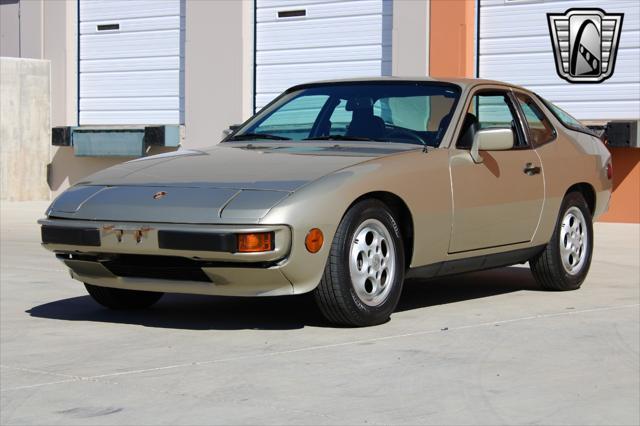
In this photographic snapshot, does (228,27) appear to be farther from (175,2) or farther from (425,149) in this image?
(425,149)

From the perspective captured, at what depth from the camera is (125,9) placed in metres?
23.1

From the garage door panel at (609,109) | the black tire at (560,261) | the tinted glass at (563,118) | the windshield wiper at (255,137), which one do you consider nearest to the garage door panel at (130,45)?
the garage door panel at (609,109)

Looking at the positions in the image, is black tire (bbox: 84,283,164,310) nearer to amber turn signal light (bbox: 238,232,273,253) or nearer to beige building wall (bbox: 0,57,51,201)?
amber turn signal light (bbox: 238,232,273,253)

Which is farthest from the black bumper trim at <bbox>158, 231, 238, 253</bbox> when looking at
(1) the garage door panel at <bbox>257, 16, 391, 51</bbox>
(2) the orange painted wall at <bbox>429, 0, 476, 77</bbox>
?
(1) the garage door panel at <bbox>257, 16, 391, 51</bbox>

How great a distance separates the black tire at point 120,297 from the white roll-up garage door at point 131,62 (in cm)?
1420

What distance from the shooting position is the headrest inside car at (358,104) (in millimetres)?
8156

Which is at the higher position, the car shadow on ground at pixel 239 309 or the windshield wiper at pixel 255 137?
the windshield wiper at pixel 255 137

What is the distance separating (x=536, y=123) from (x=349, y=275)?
2589mm

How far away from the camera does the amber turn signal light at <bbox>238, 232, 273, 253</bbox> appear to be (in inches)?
258

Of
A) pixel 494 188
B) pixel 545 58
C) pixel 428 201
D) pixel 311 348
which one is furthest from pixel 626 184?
pixel 311 348

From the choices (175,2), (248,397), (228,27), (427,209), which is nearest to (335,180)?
(427,209)

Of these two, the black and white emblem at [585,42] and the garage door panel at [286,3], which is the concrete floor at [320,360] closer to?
the black and white emblem at [585,42]

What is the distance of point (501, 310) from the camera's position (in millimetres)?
7949

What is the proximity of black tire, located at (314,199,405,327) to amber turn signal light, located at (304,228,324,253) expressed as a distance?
0.12 meters
